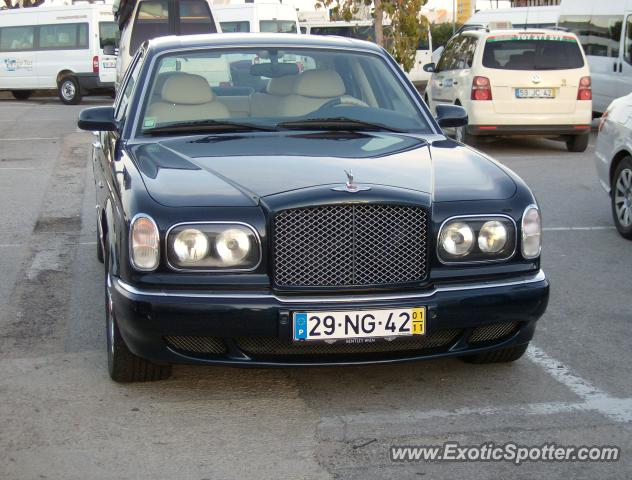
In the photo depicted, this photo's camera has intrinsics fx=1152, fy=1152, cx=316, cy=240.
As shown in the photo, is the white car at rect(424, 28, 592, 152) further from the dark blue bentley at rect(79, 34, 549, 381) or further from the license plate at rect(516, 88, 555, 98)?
the dark blue bentley at rect(79, 34, 549, 381)

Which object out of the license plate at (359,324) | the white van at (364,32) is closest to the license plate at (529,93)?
the license plate at (359,324)

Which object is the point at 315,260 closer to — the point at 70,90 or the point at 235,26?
the point at 70,90

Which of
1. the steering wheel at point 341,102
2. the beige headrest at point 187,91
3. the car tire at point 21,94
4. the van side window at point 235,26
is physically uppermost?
the beige headrest at point 187,91

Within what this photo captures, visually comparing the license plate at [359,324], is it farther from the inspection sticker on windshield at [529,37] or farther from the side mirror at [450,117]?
the inspection sticker on windshield at [529,37]

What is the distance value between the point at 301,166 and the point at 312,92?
4.11ft

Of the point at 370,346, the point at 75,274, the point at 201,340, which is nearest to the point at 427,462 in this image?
the point at 370,346

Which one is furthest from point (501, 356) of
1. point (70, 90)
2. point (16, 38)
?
point (16, 38)

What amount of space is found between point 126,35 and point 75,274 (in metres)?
14.3

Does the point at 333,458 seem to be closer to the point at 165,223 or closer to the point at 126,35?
the point at 165,223

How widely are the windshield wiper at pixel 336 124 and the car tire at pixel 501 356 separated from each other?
1357 mm

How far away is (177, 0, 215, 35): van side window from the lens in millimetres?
21672

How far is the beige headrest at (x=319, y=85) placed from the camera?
20.8 feet

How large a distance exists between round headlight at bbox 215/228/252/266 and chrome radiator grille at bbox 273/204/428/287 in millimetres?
123

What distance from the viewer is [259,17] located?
30188 mm
